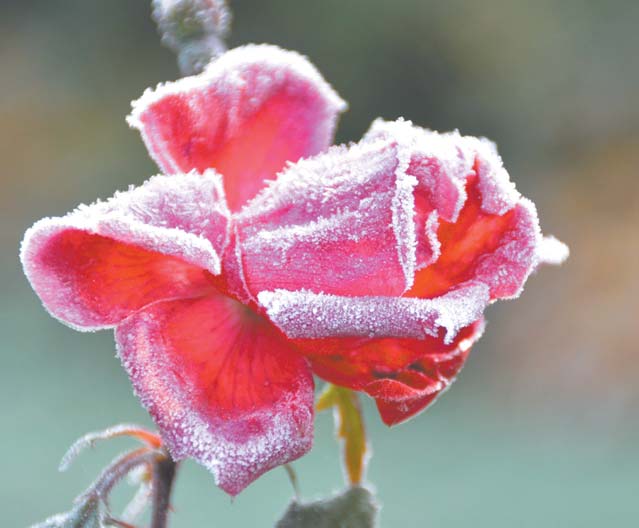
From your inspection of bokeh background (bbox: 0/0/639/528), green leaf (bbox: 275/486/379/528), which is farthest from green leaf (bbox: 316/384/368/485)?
bokeh background (bbox: 0/0/639/528)

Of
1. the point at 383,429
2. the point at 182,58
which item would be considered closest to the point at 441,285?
the point at 182,58

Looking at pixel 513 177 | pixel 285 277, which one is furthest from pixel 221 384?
pixel 513 177

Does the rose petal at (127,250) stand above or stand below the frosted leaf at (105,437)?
above

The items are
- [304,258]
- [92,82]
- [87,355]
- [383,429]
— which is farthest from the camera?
[92,82]

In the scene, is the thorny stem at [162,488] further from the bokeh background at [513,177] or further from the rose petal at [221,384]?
the bokeh background at [513,177]

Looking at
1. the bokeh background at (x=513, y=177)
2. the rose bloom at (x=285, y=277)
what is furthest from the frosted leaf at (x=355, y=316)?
the bokeh background at (x=513, y=177)

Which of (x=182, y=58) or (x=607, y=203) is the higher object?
(x=607, y=203)

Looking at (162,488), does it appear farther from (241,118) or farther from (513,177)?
(513,177)

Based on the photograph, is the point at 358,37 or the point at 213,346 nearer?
the point at 213,346

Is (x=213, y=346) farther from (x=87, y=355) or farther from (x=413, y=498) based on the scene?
(x=87, y=355)
